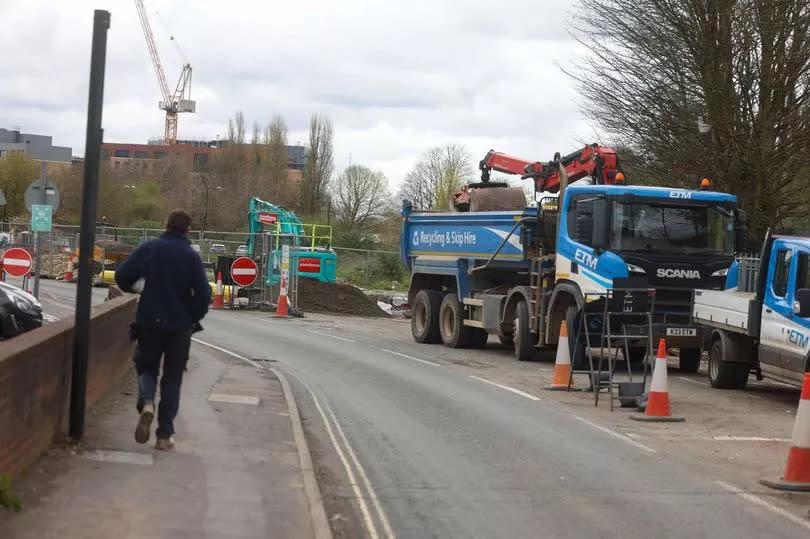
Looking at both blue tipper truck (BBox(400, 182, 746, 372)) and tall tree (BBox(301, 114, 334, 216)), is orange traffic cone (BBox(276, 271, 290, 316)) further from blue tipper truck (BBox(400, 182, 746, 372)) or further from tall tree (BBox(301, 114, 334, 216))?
tall tree (BBox(301, 114, 334, 216))

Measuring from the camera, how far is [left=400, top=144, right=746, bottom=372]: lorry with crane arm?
18125 millimetres

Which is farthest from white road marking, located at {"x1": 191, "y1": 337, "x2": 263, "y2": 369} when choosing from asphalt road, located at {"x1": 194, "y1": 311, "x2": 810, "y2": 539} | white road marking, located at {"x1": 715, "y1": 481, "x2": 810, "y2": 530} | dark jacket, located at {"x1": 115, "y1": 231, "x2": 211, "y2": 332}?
white road marking, located at {"x1": 715, "y1": 481, "x2": 810, "y2": 530}

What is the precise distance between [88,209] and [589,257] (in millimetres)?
10838

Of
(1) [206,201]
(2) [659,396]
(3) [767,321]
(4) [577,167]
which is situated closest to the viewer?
(2) [659,396]

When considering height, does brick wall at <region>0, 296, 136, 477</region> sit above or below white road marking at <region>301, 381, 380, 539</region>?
above

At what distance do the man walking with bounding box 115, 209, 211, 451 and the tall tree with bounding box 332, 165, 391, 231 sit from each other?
76250mm

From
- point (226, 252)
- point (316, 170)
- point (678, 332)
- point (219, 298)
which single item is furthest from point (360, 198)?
point (678, 332)

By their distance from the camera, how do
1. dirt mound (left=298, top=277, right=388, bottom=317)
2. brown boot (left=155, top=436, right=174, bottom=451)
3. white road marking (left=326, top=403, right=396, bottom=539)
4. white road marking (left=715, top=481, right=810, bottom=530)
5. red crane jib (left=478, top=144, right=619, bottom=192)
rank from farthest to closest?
dirt mound (left=298, top=277, right=388, bottom=317), red crane jib (left=478, top=144, right=619, bottom=192), brown boot (left=155, top=436, right=174, bottom=451), white road marking (left=715, top=481, right=810, bottom=530), white road marking (left=326, top=403, right=396, bottom=539)

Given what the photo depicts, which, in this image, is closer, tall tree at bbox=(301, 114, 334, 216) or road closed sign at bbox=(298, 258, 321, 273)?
road closed sign at bbox=(298, 258, 321, 273)

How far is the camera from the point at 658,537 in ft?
24.0

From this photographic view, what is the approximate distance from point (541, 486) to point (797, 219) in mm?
23713

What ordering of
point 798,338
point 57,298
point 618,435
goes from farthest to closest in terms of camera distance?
1. point 57,298
2. point 798,338
3. point 618,435

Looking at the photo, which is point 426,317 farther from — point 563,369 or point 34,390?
point 34,390

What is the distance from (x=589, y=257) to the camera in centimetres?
1819
